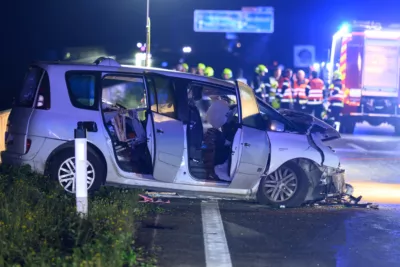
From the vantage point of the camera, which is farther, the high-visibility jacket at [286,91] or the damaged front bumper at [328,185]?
the high-visibility jacket at [286,91]

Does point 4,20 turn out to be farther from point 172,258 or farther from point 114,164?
point 172,258

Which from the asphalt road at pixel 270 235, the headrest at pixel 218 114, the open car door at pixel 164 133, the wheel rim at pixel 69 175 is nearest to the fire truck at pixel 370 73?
the asphalt road at pixel 270 235

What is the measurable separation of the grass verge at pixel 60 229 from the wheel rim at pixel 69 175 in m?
0.29

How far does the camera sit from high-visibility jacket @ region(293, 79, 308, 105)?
65.9 ft

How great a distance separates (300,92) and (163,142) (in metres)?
13.7

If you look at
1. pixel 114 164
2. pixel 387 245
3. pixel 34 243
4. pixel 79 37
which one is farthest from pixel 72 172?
pixel 79 37

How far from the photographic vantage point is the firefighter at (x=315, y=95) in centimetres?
1986

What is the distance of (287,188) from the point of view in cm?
771

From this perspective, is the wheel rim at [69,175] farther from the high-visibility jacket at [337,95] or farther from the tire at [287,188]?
the high-visibility jacket at [337,95]

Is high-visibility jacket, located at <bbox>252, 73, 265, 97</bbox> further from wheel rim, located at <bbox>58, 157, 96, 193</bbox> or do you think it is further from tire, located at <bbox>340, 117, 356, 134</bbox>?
wheel rim, located at <bbox>58, 157, 96, 193</bbox>

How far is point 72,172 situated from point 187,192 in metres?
1.44

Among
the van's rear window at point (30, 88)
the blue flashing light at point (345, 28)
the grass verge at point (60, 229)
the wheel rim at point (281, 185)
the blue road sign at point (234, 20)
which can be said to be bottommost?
the wheel rim at point (281, 185)

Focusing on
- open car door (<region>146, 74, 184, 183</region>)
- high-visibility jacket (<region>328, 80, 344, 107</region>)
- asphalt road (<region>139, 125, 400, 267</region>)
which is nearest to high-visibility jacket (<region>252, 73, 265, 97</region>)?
high-visibility jacket (<region>328, 80, 344, 107</region>)

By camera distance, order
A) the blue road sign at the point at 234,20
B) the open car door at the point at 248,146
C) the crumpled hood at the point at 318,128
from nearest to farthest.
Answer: the open car door at the point at 248,146, the crumpled hood at the point at 318,128, the blue road sign at the point at 234,20
